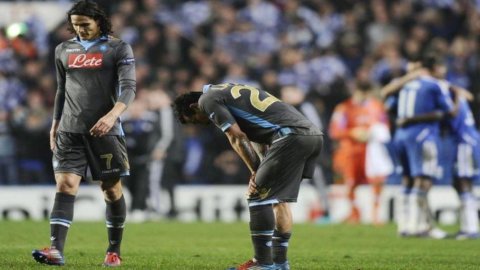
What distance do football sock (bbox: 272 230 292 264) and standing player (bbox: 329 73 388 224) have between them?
10880mm

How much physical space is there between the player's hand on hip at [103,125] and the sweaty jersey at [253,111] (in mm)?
986

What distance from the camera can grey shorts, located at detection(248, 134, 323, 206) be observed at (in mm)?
8281

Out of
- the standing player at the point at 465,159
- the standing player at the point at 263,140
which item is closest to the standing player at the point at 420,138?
the standing player at the point at 465,159

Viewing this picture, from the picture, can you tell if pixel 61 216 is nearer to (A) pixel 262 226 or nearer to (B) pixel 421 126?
(A) pixel 262 226

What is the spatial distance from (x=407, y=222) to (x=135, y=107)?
A: 7.48 meters

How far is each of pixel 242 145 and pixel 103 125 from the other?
134cm

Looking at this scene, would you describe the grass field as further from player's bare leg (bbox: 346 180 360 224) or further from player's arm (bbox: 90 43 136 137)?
player's bare leg (bbox: 346 180 360 224)

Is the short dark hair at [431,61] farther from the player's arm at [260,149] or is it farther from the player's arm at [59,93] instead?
the player's arm at [59,93]

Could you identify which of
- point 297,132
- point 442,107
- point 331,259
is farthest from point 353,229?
point 297,132

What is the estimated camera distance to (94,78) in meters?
9.23

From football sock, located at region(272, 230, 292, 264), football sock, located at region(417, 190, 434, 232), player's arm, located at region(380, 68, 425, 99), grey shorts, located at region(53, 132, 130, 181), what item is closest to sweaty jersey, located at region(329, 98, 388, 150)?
player's arm, located at region(380, 68, 425, 99)

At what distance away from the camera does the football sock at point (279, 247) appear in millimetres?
8570

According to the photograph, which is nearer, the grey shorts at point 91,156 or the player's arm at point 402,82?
the grey shorts at point 91,156

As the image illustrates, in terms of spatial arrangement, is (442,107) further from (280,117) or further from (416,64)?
(280,117)
